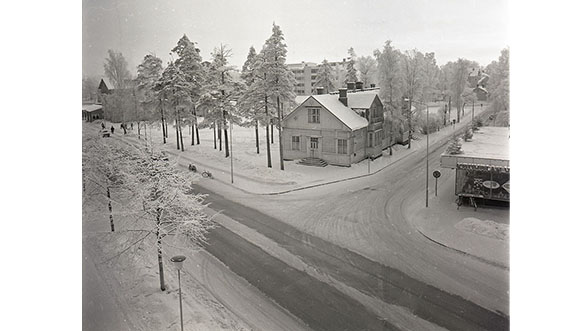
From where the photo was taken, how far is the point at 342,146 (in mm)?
5105

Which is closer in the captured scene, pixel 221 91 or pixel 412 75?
pixel 412 75

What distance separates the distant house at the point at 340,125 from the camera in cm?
503

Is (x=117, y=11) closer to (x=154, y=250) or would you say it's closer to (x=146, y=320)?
(x=154, y=250)

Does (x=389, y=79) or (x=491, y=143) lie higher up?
(x=389, y=79)

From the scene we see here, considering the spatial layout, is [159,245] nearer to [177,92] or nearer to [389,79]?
[177,92]

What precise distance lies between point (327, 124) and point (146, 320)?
7.11 ft

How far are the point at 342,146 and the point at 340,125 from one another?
0.58 ft

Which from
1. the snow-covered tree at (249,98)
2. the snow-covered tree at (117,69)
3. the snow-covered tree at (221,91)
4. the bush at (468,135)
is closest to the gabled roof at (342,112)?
the snow-covered tree at (249,98)

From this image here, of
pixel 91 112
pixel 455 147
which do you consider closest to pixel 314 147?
pixel 455 147

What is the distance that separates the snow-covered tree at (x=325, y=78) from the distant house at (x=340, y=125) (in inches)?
3.1

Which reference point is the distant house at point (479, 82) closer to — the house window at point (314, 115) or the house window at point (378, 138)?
the house window at point (378, 138)

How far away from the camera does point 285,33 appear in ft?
17.0
